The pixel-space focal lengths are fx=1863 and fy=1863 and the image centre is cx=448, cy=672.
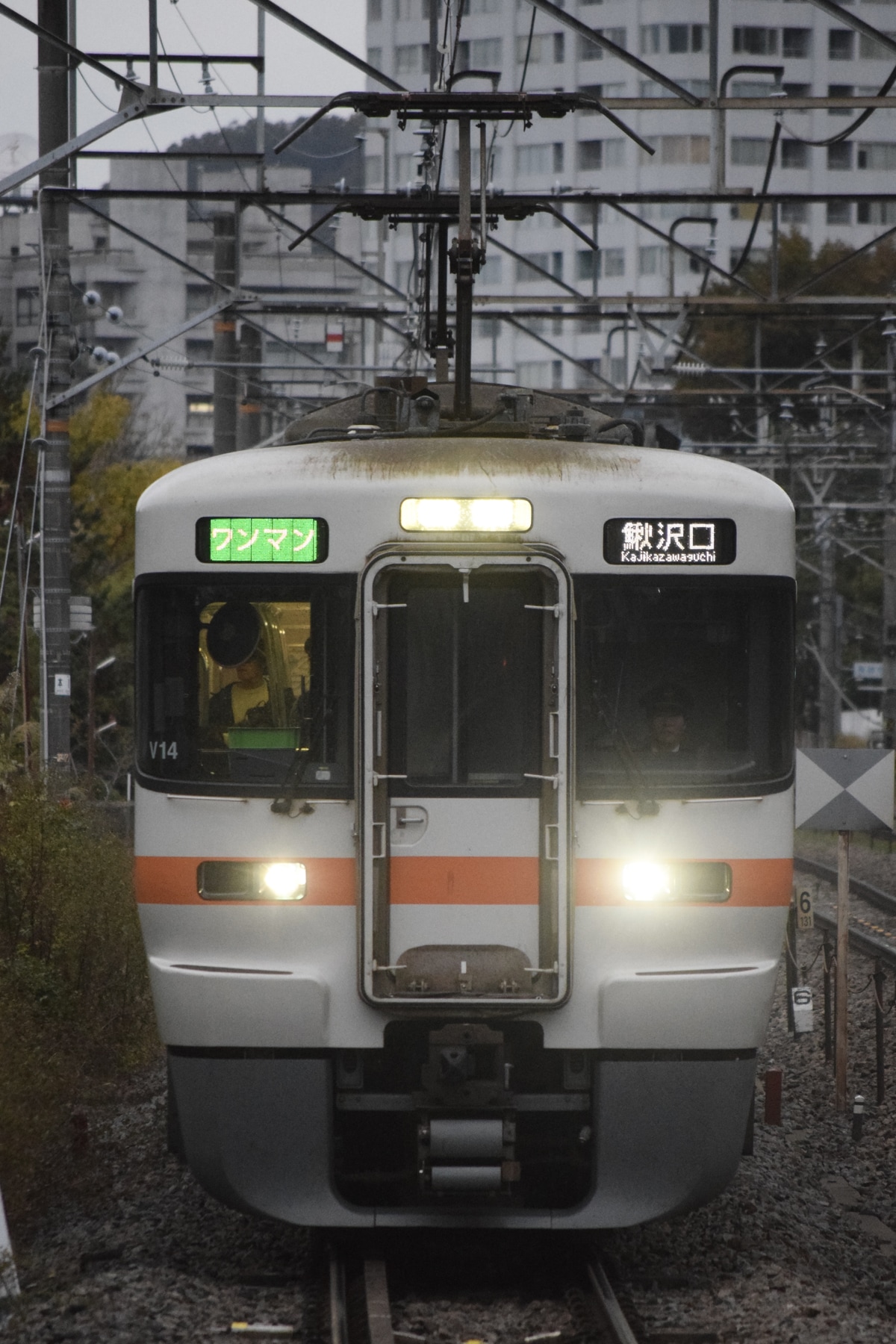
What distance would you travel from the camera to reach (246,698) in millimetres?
6574

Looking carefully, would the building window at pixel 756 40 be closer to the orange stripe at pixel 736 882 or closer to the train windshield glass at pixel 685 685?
the train windshield glass at pixel 685 685

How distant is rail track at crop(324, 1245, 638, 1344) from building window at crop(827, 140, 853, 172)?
76197mm

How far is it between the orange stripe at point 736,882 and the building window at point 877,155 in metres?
76.5

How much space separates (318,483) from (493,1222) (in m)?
2.65

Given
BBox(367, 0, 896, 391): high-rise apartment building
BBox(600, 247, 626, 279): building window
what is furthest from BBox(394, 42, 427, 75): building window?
BBox(600, 247, 626, 279): building window

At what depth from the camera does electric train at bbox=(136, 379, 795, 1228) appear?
6348 mm

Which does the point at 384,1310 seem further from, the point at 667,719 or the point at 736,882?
the point at 667,719

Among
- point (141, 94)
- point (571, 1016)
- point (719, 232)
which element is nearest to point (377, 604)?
point (571, 1016)

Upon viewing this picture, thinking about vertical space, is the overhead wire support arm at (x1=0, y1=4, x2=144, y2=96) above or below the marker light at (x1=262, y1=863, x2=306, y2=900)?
above

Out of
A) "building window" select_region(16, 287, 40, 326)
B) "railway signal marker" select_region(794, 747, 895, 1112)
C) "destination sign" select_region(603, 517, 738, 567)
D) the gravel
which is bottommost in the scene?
the gravel

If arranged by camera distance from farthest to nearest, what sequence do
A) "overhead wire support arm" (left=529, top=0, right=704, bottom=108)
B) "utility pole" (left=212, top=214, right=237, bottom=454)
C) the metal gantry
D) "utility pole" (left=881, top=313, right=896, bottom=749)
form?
"utility pole" (left=881, top=313, right=896, bottom=749) < "utility pole" (left=212, top=214, right=237, bottom=454) < "overhead wire support arm" (left=529, top=0, right=704, bottom=108) < the metal gantry

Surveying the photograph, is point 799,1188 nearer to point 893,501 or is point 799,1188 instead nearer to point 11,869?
point 11,869

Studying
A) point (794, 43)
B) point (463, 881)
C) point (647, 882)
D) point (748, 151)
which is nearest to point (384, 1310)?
point (463, 881)

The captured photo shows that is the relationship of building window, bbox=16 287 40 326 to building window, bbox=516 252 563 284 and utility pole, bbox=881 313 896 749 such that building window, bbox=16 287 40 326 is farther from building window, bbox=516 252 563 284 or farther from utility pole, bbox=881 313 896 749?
utility pole, bbox=881 313 896 749
